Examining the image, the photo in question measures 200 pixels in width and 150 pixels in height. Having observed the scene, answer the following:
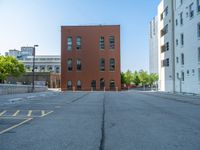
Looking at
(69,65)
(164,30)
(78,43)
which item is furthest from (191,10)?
(69,65)

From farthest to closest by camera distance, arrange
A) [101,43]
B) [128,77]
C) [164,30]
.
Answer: [128,77] < [101,43] < [164,30]

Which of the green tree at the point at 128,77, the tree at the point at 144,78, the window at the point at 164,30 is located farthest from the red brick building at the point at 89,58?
the tree at the point at 144,78

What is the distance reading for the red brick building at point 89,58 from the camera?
88062 mm

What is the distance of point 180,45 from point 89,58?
34772mm

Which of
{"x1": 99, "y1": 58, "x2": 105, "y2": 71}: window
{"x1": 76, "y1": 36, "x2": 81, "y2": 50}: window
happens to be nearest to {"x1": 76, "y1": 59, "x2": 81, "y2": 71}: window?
{"x1": 76, "y1": 36, "x2": 81, "y2": 50}: window

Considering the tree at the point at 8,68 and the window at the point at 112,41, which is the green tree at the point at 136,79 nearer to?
the window at the point at 112,41

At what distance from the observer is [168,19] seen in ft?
218

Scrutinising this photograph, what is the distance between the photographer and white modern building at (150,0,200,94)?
48.5m

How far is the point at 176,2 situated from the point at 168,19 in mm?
5998

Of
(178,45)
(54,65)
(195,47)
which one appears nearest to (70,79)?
(178,45)

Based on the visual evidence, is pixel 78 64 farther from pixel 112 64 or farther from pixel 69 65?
pixel 112 64

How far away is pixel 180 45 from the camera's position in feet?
187

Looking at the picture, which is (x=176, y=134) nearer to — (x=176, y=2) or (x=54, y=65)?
(x=176, y=2)

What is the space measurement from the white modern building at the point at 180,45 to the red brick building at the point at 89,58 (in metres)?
16.5
